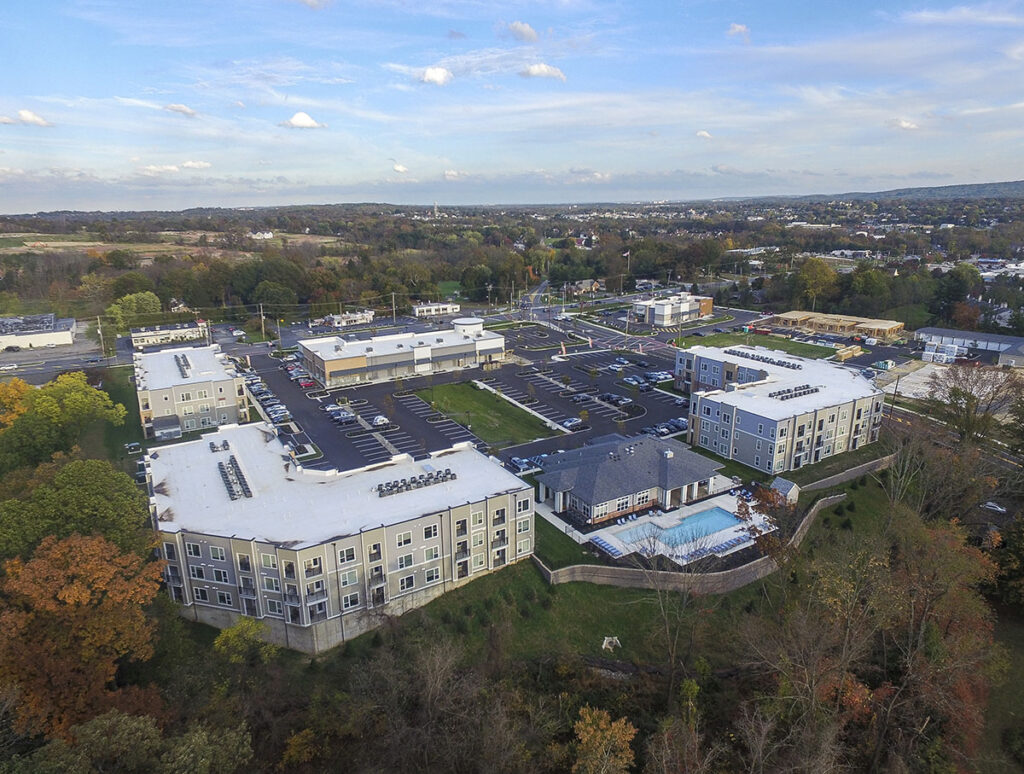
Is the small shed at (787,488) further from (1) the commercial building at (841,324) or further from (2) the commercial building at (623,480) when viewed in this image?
(1) the commercial building at (841,324)

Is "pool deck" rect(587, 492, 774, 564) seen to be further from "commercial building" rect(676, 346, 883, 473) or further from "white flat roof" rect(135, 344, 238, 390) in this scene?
"white flat roof" rect(135, 344, 238, 390)

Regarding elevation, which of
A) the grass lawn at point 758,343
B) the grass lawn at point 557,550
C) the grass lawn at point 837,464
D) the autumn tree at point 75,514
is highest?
the autumn tree at point 75,514

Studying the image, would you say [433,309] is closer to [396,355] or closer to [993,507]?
[396,355]

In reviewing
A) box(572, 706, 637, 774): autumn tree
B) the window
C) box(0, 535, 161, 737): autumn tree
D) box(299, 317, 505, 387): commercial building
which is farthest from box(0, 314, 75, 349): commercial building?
box(572, 706, 637, 774): autumn tree

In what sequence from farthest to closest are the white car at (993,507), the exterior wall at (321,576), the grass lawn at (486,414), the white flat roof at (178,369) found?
the white flat roof at (178,369) < the grass lawn at (486,414) < the white car at (993,507) < the exterior wall at (321,576)

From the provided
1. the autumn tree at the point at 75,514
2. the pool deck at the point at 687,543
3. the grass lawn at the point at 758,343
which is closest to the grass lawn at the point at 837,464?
the pool deck at the point at 687,543

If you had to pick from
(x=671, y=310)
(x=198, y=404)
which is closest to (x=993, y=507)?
(x=671, y=310)
